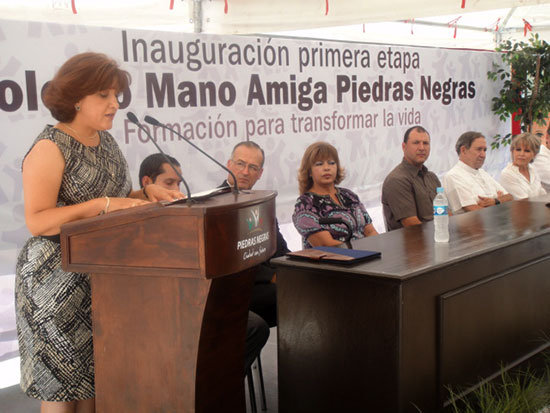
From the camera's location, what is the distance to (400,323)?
7.18 feet

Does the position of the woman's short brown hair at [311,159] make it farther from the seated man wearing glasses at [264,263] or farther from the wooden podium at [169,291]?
the wooden podium at [169,291]

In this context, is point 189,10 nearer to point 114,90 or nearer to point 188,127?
point 188,127

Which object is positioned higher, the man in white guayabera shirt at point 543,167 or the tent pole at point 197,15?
the tent pole at point 197,15

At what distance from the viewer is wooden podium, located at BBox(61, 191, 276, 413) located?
161 cm

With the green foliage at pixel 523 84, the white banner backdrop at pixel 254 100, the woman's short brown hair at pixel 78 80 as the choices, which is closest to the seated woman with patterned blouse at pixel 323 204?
the white banner backdrop at pixel 254 100

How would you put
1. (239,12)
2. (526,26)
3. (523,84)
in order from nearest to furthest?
(239,12)
(523,84)
(526,26)

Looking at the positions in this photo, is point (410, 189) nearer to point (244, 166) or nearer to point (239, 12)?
point (244, 166)

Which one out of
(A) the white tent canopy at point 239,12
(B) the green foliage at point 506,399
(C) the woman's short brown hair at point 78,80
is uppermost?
(A) the white tent canopy at point 239,12

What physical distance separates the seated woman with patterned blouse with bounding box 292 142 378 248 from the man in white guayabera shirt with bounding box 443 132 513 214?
3.59 feet

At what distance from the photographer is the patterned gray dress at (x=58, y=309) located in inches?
77.6

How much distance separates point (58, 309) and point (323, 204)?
188 cm

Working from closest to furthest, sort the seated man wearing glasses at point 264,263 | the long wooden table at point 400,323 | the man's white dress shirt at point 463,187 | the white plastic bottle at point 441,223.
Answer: the long wooden table at point 400,323
the white plastic bottle at point 441,223
the seated man wearing glasses at point 264,263
the man's white dress shirt at point 463,187

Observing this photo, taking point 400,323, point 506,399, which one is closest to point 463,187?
point 506,399

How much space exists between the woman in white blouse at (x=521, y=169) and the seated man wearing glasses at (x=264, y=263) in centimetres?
258
